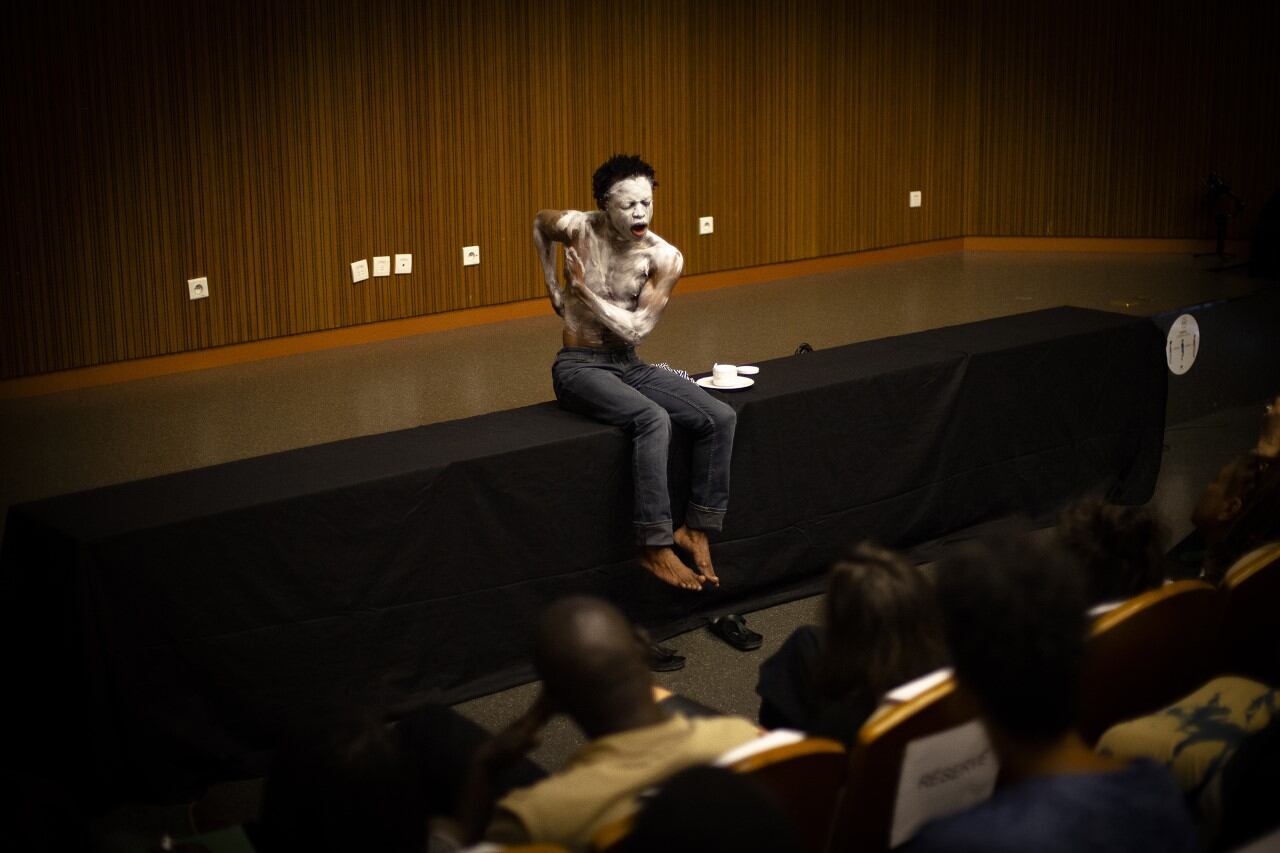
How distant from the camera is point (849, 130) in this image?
1076cm

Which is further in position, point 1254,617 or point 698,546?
point 698,546

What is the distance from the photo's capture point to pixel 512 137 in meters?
8.77

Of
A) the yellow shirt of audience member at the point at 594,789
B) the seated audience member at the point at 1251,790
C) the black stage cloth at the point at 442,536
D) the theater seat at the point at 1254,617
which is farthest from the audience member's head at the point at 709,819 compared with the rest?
the black stage cloth at the point at 442,536

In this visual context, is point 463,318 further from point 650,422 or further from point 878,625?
point 878,625

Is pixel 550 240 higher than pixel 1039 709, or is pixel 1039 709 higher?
pixel 550 240

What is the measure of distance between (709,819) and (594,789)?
1.79 ft

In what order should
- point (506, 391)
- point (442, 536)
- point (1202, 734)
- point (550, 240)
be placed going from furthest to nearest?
point (506, 391) → point (550, 240) → point (442, 536) → point (1202, 734)

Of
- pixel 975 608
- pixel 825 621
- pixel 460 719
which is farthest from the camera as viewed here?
pixel 460 719

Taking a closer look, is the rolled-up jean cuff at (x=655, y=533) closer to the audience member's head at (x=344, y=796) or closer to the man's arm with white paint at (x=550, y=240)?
the man's arm with white paint at (x=550, y=240)

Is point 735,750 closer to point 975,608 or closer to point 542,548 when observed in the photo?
point 975,608

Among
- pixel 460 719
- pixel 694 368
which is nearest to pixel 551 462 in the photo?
pixel 460 719

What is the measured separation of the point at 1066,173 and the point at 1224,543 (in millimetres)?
8687

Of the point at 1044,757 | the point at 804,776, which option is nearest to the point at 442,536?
the point at 804,776

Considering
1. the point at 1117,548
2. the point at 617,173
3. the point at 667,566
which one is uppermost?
the point at 617,173
